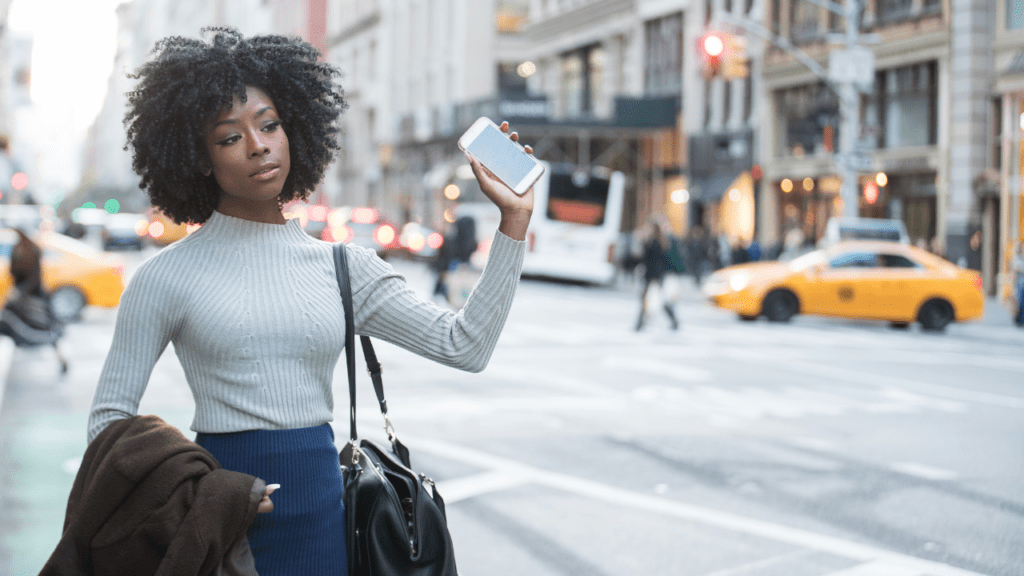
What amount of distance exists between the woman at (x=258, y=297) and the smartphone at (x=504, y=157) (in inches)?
1.1

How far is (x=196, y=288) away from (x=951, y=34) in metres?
30.0

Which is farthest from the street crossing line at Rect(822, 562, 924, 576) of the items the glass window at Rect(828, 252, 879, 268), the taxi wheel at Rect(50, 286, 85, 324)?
the taxi wheel at Rect(50, 286, 85, 324)

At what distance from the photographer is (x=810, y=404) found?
35.1 ft

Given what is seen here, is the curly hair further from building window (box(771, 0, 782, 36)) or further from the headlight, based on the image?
building window (box(771, 0, 782, 36))

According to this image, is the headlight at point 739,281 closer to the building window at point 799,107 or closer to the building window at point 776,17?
the building window at point 799,107

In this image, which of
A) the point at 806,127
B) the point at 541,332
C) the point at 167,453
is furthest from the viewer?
the point at 806,127

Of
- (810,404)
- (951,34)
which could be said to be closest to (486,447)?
(810,404)

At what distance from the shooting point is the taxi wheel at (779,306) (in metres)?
20.4

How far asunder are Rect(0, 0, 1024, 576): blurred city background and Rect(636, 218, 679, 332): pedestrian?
182 millimetres

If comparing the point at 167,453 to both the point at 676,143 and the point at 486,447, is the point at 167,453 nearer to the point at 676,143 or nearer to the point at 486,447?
the point at 486,447

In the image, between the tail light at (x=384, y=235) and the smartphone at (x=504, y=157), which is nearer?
the smartphone at (x=504, y=157)

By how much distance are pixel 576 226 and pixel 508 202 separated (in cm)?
3009

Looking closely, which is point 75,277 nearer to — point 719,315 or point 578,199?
point 719,315

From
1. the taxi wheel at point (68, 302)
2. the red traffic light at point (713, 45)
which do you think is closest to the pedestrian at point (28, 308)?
the taxi wheel at point (68, 302)
